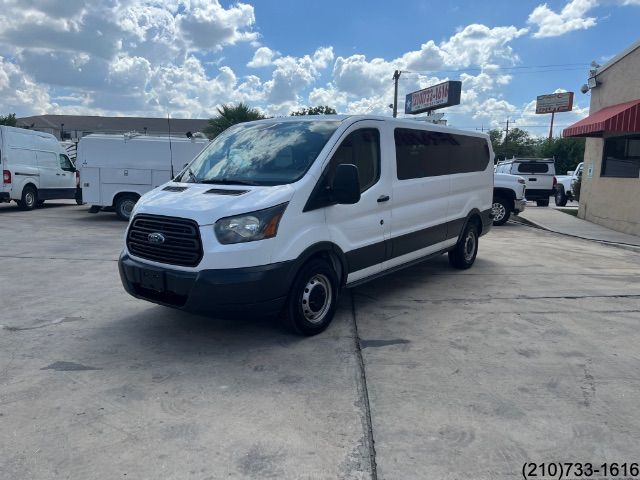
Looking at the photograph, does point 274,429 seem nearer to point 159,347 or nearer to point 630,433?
point 159,347

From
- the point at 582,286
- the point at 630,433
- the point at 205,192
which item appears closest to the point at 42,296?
the point at 205,192

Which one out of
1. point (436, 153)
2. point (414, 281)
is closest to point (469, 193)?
point (436, 153)

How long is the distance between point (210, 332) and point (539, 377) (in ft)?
9.73

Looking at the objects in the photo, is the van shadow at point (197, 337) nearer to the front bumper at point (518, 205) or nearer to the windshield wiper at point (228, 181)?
the windshield wiper at point (228, 181)

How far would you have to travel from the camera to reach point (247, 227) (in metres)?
4.16

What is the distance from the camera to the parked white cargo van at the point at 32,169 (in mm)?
14930

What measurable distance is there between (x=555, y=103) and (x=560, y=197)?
6134 cm

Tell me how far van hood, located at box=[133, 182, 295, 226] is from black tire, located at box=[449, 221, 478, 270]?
4089 millimetres

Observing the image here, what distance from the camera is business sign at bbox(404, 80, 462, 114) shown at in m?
33.4

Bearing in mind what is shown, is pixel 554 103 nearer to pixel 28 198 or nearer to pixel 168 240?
pixel 28 198

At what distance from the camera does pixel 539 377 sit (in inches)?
155

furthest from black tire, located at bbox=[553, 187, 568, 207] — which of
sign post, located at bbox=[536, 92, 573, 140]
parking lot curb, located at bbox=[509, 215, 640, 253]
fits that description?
sign post, located at bbox=[536, 92, 573, 140]

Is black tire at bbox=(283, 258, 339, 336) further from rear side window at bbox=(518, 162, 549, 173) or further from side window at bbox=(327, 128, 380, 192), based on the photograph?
rear side window at bbox=(518, 162, 549, 173)

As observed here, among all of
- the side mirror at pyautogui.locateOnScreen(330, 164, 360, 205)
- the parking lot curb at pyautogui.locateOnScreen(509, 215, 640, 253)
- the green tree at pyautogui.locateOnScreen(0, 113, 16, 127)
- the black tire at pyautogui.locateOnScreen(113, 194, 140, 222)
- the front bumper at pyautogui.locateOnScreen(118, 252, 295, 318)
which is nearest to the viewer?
Result: the front bumper at pyautogui.locateOnScreen(118, 252, 295, 318)
